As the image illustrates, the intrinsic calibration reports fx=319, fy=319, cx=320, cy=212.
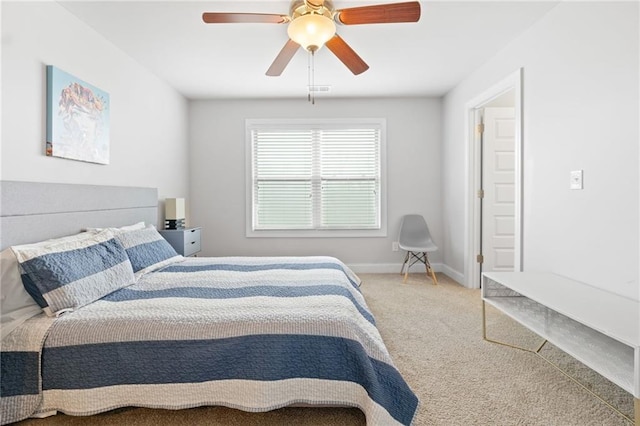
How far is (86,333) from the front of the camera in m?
1.47

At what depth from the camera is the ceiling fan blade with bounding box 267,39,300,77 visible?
89.5 inches

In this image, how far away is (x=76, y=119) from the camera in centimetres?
238

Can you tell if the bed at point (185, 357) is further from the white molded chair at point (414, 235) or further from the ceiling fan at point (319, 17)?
the white molded chair at point (414, 235)

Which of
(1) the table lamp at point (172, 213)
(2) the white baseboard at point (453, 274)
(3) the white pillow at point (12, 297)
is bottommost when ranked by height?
(2) the white baseboard at point (453, 274)

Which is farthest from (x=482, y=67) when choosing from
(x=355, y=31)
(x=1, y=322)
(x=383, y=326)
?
(x=1, y=322)

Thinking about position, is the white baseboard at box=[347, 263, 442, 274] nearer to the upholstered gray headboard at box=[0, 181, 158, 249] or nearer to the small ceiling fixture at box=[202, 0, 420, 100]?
the upholstered gray headboard at box=[0, 181, 158, 249]

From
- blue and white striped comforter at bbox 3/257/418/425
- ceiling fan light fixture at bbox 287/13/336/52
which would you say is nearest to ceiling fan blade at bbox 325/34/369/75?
ceiling fan light fixture at bbox 287/13/336/52

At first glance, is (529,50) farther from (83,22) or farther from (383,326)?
(83,22)

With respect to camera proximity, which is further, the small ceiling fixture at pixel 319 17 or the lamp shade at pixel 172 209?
the lamp shade at pixel 172 209

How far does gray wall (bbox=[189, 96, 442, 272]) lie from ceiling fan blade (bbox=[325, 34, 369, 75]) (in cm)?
192

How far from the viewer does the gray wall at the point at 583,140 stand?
6.00ft

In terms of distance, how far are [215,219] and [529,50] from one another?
13.0 feet

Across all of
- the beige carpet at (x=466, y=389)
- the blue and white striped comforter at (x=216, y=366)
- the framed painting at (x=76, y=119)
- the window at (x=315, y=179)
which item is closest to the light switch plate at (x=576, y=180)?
the beige carpet at (x=466, y=389)

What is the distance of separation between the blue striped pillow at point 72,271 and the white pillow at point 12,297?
0.05 m
